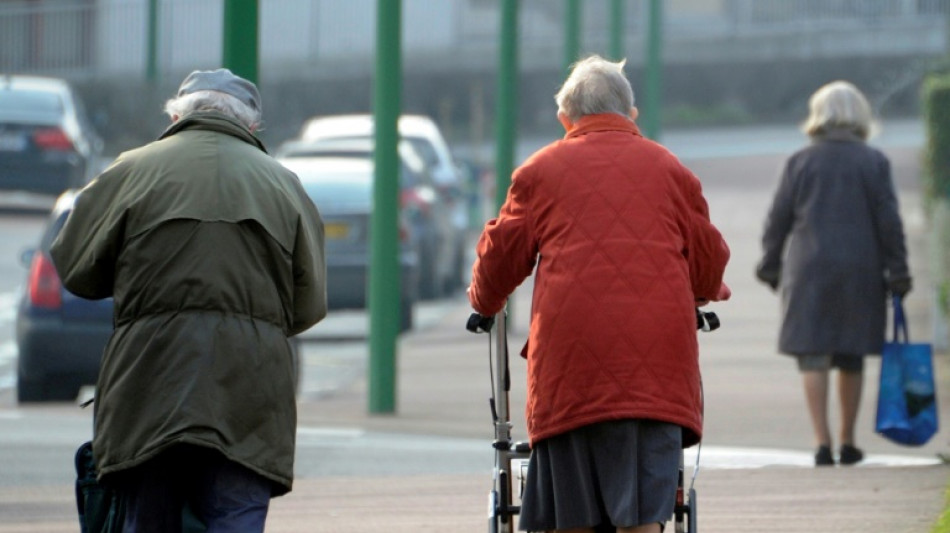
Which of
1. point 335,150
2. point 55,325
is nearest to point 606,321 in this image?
point 55,325

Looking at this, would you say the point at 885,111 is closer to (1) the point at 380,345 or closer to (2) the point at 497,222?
(1) the point at 380,345

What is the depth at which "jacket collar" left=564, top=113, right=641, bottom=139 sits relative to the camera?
533cm

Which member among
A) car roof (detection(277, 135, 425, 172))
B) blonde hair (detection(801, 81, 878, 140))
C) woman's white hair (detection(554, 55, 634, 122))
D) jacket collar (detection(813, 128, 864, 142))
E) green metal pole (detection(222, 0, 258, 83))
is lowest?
car roof (detection(277, 135, 425, 172))

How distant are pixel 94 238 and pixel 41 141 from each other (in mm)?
20991

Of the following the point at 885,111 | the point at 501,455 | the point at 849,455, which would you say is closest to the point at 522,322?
the point at 849,455

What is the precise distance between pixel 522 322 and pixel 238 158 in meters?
12.6

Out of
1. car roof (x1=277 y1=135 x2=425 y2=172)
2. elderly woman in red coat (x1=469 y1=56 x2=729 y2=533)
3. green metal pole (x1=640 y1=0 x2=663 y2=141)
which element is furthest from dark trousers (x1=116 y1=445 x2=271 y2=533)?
green metal pole (x1=640 y1=0 x2=663 y2=141)

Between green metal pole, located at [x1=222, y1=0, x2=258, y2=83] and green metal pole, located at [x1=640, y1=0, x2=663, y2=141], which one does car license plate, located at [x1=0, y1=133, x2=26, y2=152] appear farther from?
green metal pole, located at [x1=222, y1=0, x2=258, y2=83]

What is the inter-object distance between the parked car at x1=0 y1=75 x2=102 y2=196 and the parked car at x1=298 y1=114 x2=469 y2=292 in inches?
136

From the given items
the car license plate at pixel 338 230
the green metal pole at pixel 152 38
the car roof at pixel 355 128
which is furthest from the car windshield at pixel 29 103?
the car license plate at pixel 338 230

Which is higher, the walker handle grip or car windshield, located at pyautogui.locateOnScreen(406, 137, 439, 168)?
the walker handle grip

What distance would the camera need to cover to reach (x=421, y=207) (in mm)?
18781

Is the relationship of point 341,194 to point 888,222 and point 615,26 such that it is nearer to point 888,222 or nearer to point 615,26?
point 615,26

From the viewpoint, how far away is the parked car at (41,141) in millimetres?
25422
